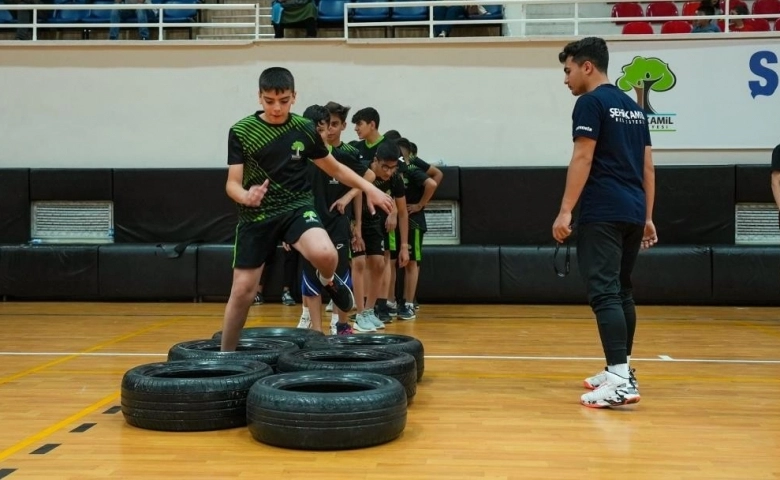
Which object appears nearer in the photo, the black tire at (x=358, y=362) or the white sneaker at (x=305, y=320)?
the black tire at (x=358, y=362)

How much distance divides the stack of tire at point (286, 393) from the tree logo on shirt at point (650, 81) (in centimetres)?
724

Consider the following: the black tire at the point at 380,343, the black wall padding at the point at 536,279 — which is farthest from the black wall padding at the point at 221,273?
the black tire at the point at 380,343

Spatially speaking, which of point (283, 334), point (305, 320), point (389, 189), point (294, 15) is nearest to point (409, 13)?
point (294, 15)

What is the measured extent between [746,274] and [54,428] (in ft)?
29.1

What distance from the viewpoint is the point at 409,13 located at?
42.2ft

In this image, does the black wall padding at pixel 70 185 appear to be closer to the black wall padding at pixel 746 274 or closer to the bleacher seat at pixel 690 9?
the black wall padding at pixel 746 274

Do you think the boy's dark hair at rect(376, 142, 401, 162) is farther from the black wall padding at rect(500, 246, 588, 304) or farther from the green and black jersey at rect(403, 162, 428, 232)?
the black wall padding at rect(500, 246, 588, 304)

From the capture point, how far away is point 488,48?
11.5m

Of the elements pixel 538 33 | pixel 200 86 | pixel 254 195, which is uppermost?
pixel 538 33

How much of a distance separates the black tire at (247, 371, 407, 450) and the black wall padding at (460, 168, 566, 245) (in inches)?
287

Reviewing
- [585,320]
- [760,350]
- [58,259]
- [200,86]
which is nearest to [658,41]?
[585,320]

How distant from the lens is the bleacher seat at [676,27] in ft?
40.3

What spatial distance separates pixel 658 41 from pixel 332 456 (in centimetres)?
920

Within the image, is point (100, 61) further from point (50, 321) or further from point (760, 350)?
point (760, 350)
